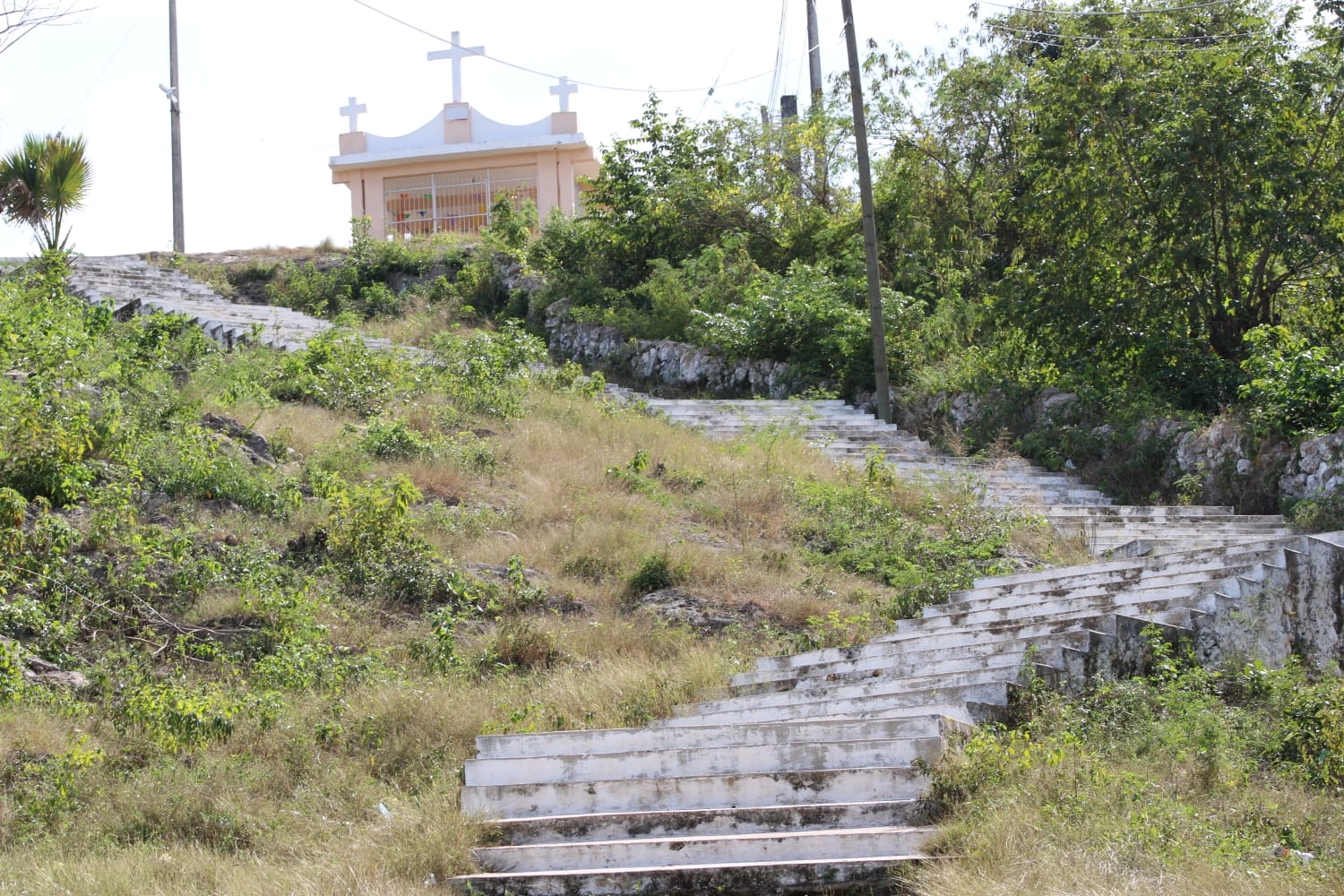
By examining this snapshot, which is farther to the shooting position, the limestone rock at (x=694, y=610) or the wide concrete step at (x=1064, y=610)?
the limestone rock at (x=694, y=610)

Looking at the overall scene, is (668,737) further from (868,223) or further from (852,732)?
(868,223)

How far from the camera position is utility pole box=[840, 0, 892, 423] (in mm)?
16625

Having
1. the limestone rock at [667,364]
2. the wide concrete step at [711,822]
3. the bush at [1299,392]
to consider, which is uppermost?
the limestone rock at [667,364]

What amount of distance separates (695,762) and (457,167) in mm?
30409

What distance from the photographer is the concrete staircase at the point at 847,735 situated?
634 centimetres

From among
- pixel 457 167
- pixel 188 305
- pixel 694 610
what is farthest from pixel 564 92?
pixel 694 610

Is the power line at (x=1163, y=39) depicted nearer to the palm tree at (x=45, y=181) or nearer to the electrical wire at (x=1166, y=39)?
the electrical wire at (x=1166, y=39)

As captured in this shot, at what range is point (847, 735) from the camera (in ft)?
24.6

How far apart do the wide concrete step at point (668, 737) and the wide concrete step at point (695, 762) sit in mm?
97

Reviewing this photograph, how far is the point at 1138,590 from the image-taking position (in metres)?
9.44

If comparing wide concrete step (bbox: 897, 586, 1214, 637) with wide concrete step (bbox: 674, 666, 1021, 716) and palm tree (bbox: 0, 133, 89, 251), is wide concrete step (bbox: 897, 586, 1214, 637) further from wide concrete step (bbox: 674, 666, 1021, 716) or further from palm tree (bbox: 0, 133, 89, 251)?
palm tree (bbox: 0, 133, 89, 251)

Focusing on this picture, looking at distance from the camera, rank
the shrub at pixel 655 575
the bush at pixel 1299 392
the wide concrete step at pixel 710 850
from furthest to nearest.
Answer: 1. the bush at pixel 1299 392
2. the shrub at pixel 655 575
3. the wide concrete step at pixel 710 850

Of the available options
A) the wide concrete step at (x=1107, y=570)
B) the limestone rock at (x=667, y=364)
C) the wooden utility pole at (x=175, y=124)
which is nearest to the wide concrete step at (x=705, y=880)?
the wide concrete step at (x=1107, y=570)

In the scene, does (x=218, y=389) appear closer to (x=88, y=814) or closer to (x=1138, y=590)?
(x=88, y=814)
